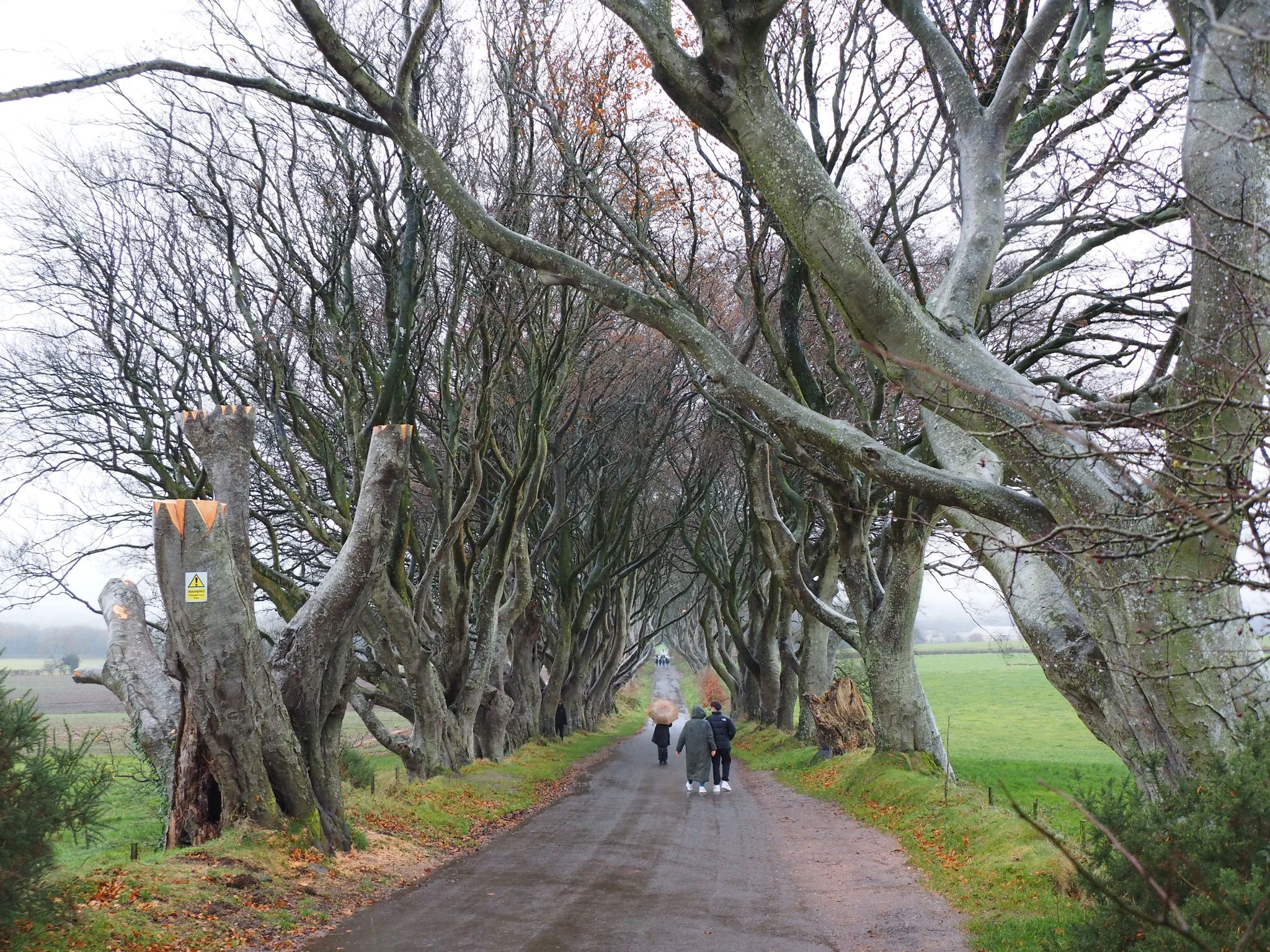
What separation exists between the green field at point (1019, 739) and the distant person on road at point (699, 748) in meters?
4.12

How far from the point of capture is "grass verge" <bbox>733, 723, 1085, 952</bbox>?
696cm

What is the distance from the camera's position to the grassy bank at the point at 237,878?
5.84 m

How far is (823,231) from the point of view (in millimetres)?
6160

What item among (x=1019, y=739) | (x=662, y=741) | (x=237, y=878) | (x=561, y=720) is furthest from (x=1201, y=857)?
(x=1019, y=739)

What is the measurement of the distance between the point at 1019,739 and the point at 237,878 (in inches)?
1105

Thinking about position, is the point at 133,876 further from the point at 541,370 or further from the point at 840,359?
the point at 840,359

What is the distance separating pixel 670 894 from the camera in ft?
28.1

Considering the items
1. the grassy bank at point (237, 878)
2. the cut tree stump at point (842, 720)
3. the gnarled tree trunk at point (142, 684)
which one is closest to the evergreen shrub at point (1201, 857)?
the grassy bank at point (237, 878)

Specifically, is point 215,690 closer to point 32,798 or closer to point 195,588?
point 195,588

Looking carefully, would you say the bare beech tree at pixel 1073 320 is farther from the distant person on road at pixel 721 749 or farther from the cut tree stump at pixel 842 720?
the cut tree stump at pixel 842 720

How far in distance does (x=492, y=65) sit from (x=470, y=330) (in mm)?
4120

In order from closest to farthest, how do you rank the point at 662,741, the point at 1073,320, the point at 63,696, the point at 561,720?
the point at 1073,320
the point at 63,696
the point at 662,741
the point at 561,720

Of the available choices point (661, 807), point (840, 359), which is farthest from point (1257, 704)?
point (840, 359)

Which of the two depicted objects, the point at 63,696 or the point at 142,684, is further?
the point at 63,696
